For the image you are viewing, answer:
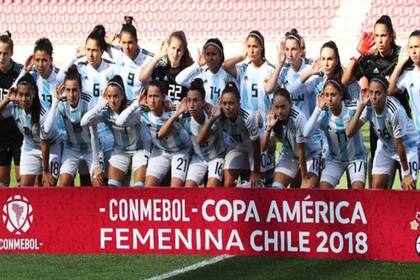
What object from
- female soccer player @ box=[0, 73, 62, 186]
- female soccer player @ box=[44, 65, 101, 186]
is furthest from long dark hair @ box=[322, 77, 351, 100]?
female soccer player @ box=[0, 73, 62, 186]

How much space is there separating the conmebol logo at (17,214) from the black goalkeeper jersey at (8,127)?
2.61 m

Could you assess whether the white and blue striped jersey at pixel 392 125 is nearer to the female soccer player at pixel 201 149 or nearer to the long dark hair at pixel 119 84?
the female soccer player at pixel 201 149

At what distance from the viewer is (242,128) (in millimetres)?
10992

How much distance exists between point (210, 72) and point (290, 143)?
1.09m

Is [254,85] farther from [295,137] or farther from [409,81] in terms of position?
[409,81]

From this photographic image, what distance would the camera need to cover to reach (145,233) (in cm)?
957

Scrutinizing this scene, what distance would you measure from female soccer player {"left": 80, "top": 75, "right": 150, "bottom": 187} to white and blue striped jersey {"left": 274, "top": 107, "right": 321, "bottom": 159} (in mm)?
1268

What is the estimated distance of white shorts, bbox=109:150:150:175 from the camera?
37.4 feet

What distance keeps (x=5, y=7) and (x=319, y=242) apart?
68.4ft

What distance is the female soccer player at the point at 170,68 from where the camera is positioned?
457 inches

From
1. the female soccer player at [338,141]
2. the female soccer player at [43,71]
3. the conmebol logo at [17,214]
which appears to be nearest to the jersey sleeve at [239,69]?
the female soccer player at [338,141]

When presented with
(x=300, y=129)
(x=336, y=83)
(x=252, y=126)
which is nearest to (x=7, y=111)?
(x=252, y=126)

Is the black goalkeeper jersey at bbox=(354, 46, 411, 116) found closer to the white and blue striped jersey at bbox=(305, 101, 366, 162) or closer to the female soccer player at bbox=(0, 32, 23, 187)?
the white and blue striped jersey at bbox=(305, 101, 366, 162)

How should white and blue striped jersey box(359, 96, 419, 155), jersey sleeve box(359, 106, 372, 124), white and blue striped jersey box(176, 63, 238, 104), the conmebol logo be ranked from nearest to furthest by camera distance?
1. the conmebol logo
2. white and blue striped jersey box(359, 96, 419, 155)
3. jersey sleeve box(359, 106, 372, 124)
4. white and blue striped jersey box(176, 63, 238, 104)
